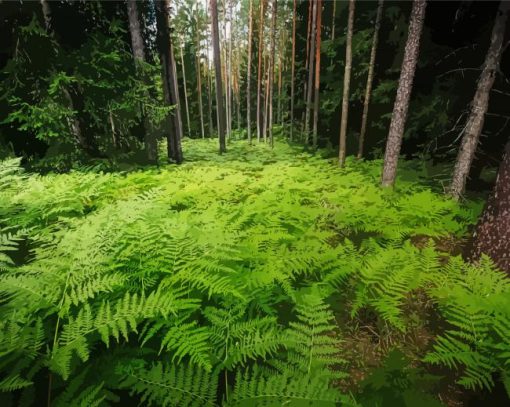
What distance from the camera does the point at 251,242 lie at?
3309 mm

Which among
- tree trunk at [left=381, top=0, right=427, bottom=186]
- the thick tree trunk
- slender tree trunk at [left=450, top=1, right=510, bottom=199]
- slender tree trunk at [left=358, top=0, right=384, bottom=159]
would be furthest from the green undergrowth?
slender tree trunk at [left=358, top=0, right=384, bottom=159]

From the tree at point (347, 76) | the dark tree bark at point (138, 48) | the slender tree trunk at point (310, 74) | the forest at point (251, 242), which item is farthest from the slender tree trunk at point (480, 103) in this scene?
the slender tree trunk at point (310, 74)

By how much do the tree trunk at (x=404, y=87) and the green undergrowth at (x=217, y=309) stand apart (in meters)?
3.71

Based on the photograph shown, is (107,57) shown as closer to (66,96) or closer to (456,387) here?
(66,96)

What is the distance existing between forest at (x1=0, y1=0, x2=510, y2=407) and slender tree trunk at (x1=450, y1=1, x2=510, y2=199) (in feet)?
0.12

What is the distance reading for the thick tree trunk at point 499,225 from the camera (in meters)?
3.38

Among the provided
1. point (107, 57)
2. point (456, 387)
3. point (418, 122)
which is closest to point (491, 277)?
point (456, 387)

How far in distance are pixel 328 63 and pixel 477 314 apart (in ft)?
68.4

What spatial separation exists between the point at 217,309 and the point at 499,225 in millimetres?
3607

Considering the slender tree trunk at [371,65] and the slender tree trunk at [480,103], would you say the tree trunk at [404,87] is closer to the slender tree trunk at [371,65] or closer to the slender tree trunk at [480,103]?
the slender tree trunk at [480,103]

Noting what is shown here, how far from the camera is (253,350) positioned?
1.84 m

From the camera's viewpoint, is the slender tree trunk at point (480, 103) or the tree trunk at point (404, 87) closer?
the slender tree trunk at point (480, 103)

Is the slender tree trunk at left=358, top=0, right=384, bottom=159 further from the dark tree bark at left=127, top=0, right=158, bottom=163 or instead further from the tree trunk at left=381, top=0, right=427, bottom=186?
the dark tree bark at left=127, top=0, right=158, bottom=163

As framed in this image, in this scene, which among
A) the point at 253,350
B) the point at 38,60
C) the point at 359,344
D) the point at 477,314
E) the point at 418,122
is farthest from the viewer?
the point at 418,122
